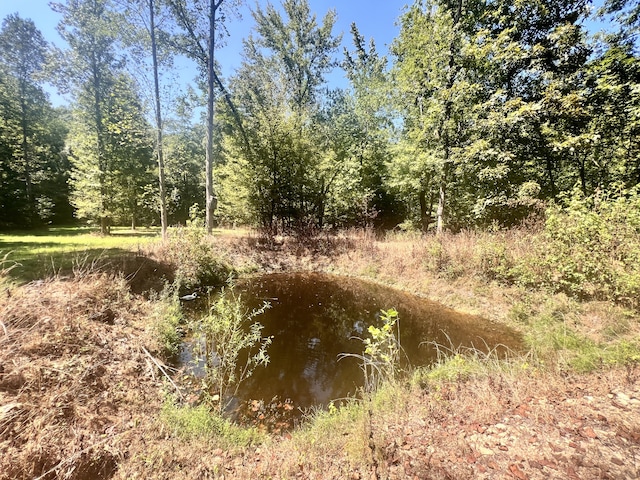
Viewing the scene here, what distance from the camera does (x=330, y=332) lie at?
625 cm

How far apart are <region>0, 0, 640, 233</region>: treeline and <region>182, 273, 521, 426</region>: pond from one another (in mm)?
4145

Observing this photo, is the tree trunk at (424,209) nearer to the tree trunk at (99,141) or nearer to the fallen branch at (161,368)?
the fallen branch at (161,368)

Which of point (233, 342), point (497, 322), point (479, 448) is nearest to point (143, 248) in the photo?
point (233, 342)

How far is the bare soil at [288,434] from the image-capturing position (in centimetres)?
219

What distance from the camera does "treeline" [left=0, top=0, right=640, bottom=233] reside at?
8.78 metres

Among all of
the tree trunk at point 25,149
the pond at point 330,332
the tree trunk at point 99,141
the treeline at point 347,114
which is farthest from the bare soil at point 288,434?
the tree trunk at point 25,149

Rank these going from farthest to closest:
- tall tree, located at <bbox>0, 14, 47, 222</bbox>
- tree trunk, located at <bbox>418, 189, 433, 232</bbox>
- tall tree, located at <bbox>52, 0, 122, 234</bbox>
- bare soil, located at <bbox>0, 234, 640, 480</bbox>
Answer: tree trunk, located at <bbox>418, 189, 433, 232</bbox> → tall tree, located at <bbox>0, 14, 47, 222</bbox> → tall tree, located at <bbox>52, 0, 122, 234</bbox> → bare soil, located at <bbox>0, 234, 640, 480</bbox>

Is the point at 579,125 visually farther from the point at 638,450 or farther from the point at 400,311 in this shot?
the point at 638,450

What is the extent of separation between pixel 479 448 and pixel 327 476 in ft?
4.56

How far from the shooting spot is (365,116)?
1590 centimetres

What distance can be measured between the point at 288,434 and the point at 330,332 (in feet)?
10.2

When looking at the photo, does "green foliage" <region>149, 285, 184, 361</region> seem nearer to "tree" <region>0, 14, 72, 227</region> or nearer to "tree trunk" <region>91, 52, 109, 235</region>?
"tree trunk" <region>91, 52, 109, 235</region>

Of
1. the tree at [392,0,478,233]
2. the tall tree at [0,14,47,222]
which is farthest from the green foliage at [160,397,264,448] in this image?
the tall tree at [0,14,47,222]

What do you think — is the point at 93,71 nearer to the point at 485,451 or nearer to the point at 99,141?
the point at 99,141
